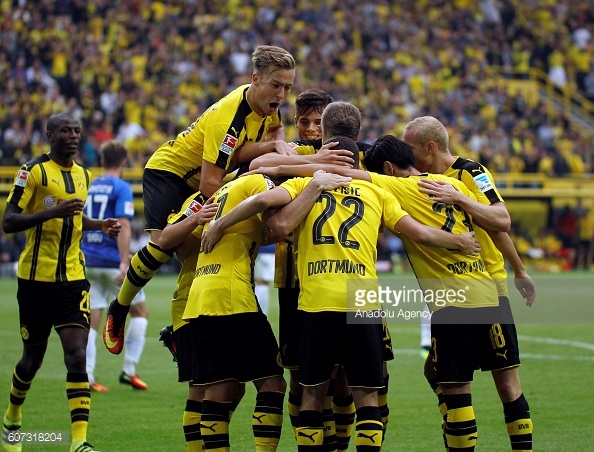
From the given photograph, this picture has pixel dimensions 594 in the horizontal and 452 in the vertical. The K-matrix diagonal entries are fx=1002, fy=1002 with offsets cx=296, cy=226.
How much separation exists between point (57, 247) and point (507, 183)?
2501 centimetres

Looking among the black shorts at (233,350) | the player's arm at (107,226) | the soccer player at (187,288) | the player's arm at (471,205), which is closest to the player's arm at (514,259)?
the player's arm at (471,205)

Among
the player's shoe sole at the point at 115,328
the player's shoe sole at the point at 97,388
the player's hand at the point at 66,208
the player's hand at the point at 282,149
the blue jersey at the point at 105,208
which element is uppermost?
the blue jersey at the point at 105,208

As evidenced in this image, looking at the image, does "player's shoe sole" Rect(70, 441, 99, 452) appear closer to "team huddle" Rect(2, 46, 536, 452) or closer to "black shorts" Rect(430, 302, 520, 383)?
"team huddle" Rect(2, 46, 536, 452)

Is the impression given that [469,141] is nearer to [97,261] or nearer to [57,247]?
[97,261]

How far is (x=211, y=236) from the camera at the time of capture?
22.4 ft

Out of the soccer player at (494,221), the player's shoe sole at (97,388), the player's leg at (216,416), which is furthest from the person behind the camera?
the player's shoe sole at (97,388)

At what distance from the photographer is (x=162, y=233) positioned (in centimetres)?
759

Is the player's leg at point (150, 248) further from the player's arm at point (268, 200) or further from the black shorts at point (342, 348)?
the black shorts at point (342, 348)

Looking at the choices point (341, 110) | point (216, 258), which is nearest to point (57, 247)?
point (216, 258)

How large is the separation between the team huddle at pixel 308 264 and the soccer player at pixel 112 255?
10.4 ft

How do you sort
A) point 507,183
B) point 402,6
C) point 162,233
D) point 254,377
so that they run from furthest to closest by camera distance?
point 402,6
point 507,183
point 162,233
point 254,377

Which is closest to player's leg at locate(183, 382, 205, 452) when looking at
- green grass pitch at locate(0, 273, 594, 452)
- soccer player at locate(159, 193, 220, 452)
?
soccer player at locate(159, 193, 220, 452)

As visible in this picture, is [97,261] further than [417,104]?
No

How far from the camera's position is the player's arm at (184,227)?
7.12 m
